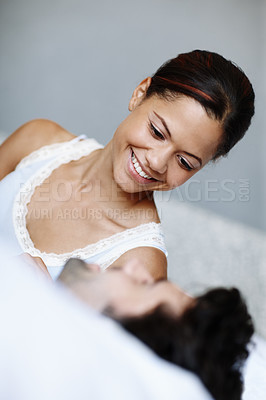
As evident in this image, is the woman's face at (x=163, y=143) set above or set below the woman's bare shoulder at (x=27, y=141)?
above

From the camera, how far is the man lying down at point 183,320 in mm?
479

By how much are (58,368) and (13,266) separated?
4.9 inches

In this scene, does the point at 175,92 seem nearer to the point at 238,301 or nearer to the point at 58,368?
the point at 238,301

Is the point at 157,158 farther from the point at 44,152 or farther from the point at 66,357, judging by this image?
the point at 66,357

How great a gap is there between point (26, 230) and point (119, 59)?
1247mm

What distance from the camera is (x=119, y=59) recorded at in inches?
84.5

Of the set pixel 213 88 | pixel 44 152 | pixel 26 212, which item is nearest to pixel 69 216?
pixel 26 212

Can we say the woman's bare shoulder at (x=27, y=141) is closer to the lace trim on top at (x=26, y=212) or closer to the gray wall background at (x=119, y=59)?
the lace trim on top at (x=26, y=212)

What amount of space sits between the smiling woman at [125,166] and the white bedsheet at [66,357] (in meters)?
0.57

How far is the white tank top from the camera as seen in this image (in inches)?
43.2

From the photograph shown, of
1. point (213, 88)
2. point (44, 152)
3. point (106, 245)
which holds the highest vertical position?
point (213, 88)

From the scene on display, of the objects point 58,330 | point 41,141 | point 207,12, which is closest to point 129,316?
point 58,330

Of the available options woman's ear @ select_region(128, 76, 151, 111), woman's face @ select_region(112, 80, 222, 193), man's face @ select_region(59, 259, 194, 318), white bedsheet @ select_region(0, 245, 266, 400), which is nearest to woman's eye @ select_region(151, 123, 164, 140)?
woman's face @ select_region(112, 80, 222, 193)

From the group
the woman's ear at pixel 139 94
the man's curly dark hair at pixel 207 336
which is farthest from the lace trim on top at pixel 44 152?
the man's curly dark hair at pixel 207 336
